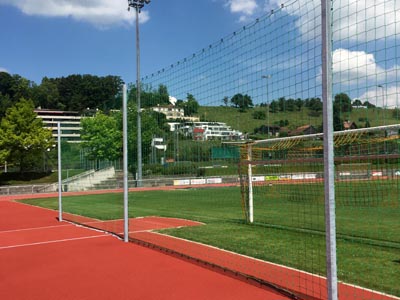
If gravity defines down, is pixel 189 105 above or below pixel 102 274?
above

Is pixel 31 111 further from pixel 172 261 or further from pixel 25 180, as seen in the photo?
pixel 172 261

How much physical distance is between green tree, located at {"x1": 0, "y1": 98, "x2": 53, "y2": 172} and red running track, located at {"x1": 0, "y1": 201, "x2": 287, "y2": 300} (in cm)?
3372

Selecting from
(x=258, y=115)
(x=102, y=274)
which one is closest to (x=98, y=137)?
(x=102, y=274)

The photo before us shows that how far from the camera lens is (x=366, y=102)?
4836mm

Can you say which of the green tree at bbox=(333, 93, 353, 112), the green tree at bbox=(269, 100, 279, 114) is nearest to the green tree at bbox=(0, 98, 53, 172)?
the green tree at bbox=(269, 100, 279, 114)

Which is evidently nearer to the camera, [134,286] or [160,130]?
[134,286]

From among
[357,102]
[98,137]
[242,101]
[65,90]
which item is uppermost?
[65,90]

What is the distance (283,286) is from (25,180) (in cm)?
4223

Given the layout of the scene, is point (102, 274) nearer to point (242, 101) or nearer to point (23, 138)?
point (242, 101)

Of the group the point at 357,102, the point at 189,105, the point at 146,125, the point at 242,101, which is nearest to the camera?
the point at 357,102

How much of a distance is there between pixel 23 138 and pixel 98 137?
745 centimetres

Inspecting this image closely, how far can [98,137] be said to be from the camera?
46188 mm

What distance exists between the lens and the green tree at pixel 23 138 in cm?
4172

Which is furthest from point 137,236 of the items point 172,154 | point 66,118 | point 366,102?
point 66,118
